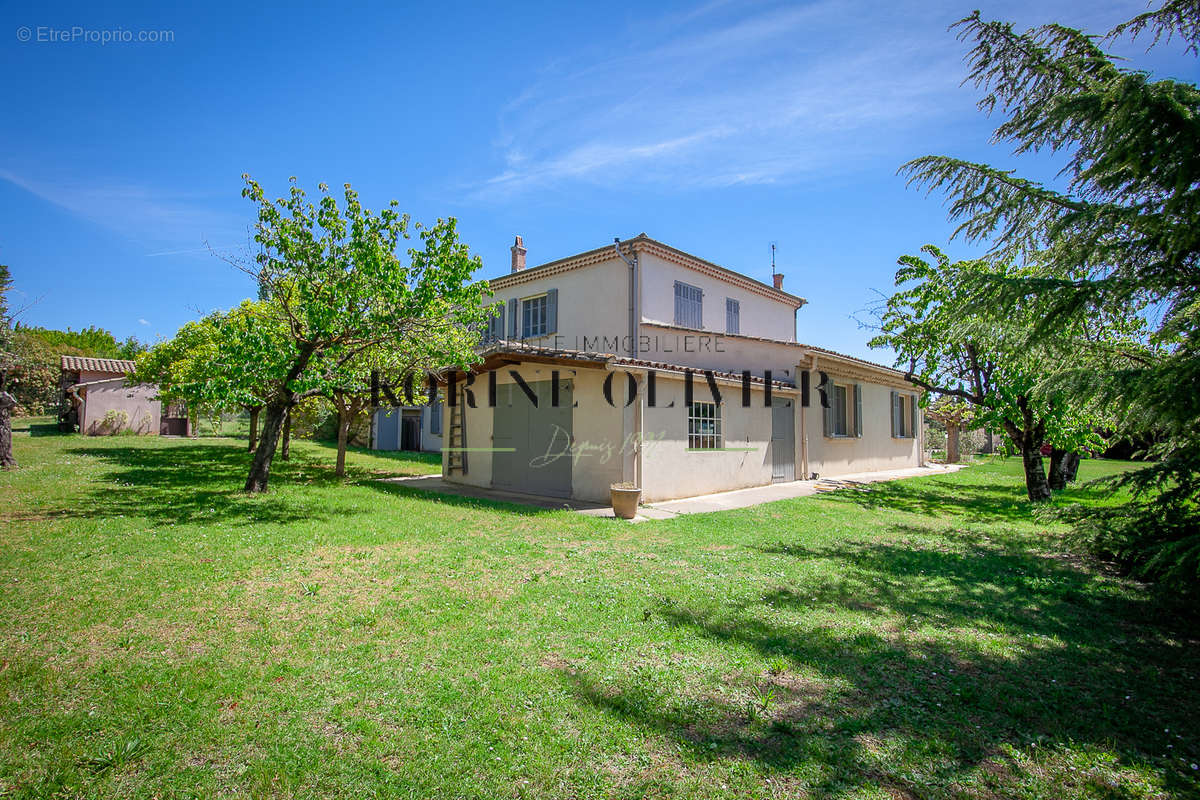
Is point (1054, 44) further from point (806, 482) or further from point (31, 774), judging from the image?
point (806, 482)

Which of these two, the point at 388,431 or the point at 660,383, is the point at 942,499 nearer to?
the point at 660,383

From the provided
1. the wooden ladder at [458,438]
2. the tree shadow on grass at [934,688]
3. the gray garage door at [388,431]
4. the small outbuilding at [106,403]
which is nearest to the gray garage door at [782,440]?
the wooden ladder at [458,438]

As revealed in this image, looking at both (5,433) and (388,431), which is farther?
(388,431)

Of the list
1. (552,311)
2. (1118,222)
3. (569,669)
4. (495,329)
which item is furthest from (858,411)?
(569,669)

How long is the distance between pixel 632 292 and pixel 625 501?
681 cm

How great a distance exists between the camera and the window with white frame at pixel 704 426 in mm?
12445

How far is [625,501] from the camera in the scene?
956 centimetres

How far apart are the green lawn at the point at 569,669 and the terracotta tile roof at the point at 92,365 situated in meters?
28.2

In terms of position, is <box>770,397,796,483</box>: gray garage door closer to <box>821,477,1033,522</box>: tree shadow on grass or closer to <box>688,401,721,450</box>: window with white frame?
<box>821,477,1033,522</box>: tree shadow on grass

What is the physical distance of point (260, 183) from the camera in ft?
31.6

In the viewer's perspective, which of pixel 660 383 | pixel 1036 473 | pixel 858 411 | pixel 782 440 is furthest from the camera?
pixel 858 411

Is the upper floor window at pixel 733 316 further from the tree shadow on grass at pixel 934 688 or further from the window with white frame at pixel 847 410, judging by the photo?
the tree shadow on grass at pixel 934 688

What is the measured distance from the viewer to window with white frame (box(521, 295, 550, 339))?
656 inches

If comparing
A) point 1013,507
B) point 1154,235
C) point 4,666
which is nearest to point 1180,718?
point 1154,235
